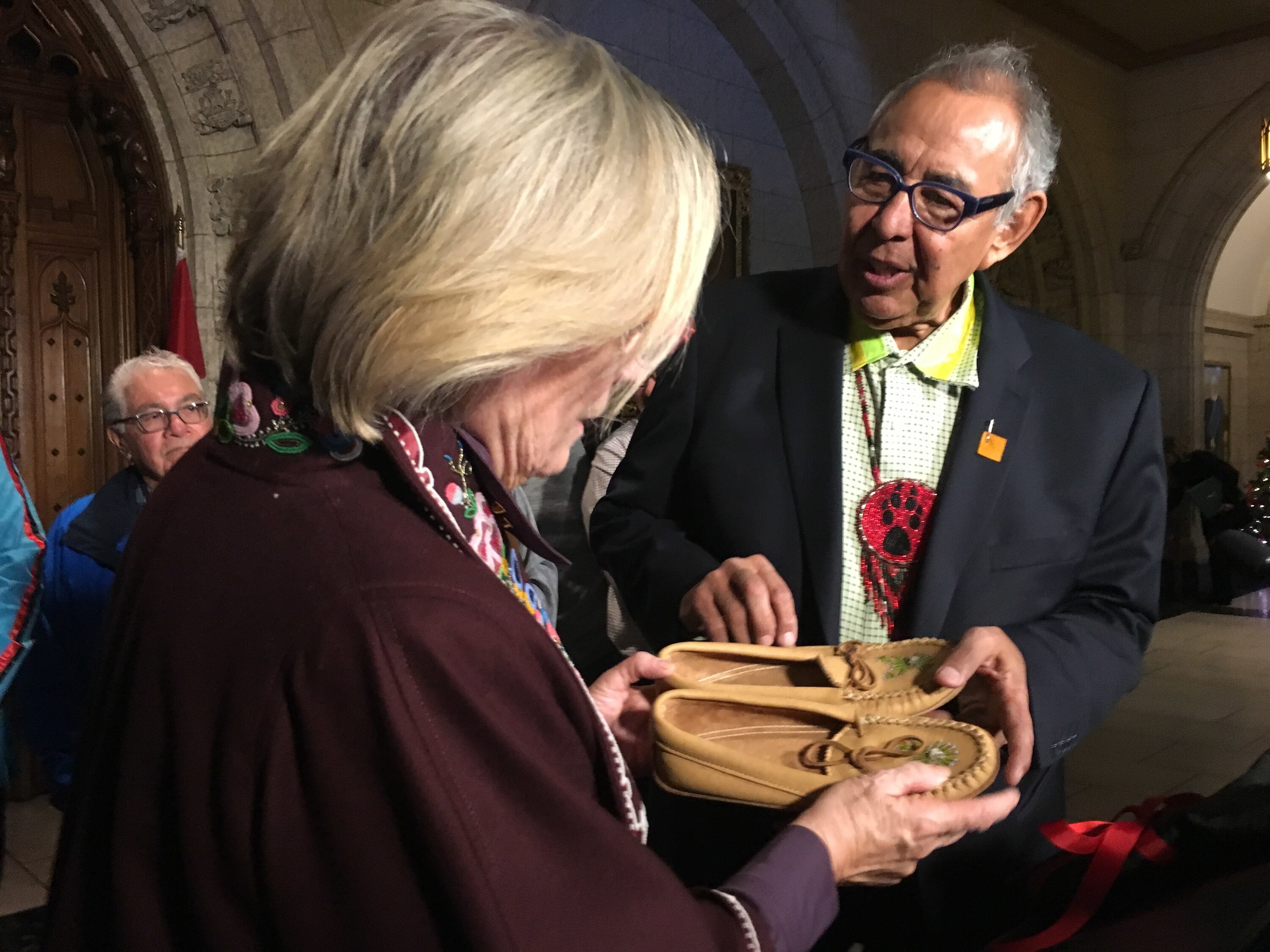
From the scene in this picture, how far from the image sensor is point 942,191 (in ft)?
4.89

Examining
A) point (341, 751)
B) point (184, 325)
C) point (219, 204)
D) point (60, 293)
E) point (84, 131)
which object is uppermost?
point (84, 131)

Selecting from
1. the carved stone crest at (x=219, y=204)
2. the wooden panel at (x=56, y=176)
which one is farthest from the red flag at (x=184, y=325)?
the wooden panel at (x=56, y=176)

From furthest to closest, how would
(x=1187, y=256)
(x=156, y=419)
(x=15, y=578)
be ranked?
(x=1187, y=256) → (x=156, y=419) → (x=15, y=578)

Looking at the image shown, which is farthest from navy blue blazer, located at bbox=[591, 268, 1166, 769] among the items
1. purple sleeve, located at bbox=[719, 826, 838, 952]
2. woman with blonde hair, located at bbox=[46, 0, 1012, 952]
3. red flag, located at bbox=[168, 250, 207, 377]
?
red flag, located at bbox=[168, 250, 207, 377]

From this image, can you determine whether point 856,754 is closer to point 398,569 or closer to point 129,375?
point 398,569

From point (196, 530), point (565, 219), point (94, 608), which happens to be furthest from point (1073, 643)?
point (94, 608)

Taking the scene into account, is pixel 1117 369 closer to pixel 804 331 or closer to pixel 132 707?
pixel 804 331

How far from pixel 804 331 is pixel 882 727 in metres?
0.70

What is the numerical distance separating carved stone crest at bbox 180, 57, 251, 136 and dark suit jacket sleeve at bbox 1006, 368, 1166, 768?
136 inches

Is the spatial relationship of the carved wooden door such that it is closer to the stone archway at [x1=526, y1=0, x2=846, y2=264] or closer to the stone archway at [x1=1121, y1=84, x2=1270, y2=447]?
the stone archway at [x1=526, y1=0, x2=846, y2=264]

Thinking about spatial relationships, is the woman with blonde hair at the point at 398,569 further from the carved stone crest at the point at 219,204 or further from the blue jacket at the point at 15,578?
the carved stone crest at the point at 219,204

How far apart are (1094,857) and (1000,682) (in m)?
0.32

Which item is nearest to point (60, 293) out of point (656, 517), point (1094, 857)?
point (656, 517)

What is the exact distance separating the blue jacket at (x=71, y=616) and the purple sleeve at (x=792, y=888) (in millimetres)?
2039
